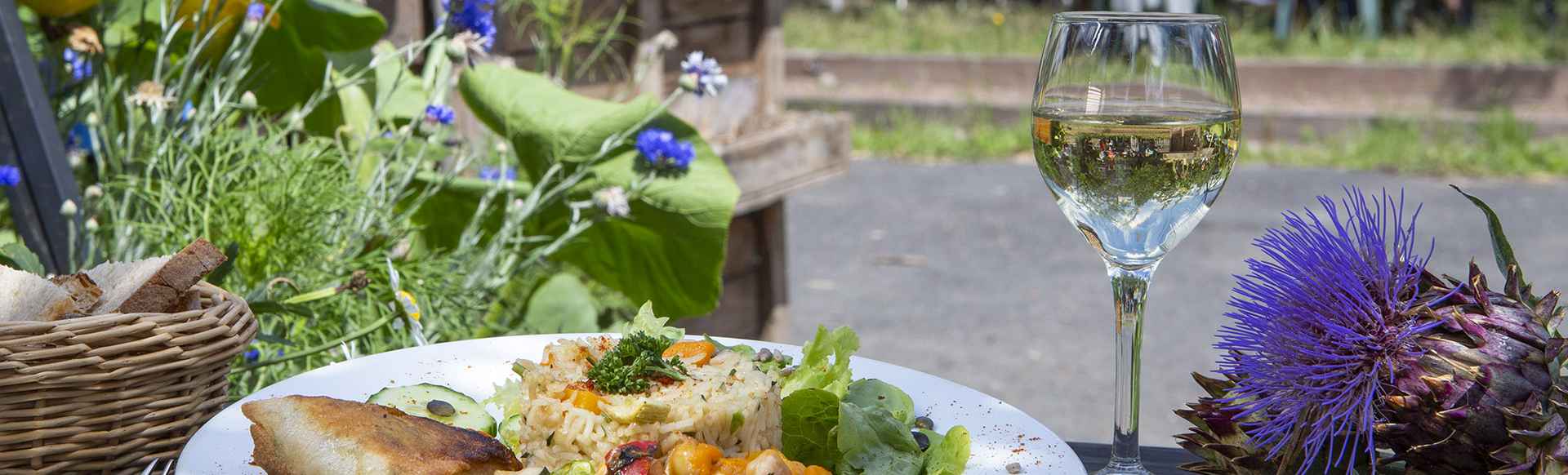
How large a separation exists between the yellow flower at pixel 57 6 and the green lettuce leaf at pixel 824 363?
4.32 feet

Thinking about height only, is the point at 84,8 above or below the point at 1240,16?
above

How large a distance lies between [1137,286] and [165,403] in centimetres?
75

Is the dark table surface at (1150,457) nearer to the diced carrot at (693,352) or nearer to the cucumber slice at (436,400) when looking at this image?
the diced carrot at (693,352)

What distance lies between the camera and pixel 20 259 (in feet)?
4.13

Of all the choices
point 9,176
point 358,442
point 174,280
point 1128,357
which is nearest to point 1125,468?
point 1128,357

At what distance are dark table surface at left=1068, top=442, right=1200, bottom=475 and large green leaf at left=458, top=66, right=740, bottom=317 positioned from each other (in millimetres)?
1115

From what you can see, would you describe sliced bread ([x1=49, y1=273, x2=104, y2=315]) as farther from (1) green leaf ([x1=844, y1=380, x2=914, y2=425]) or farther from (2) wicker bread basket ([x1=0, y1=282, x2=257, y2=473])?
(1) green leaf ([x1=844, y1=380, x2=914, y2=425])

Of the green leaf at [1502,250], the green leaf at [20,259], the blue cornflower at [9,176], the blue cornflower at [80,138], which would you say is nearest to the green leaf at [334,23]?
the blue cornflower at [80,138]

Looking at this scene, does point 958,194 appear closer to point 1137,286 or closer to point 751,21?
A: point 751,21

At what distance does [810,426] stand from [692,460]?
0.81ft

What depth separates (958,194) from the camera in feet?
25.5

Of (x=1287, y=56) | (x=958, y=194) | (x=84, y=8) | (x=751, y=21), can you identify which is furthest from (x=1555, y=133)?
(x=84, y=8)

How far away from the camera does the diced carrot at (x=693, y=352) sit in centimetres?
126

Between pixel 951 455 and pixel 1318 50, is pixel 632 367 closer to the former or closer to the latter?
pixel 951 455
